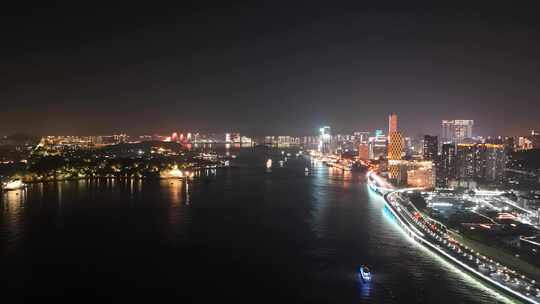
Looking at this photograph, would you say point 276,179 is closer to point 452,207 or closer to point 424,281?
point 452,207

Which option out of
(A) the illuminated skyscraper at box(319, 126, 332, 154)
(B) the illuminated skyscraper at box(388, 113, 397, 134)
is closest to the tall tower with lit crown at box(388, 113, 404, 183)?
(B) the illuminated skyscraper at box(388, 113, 397, 134)

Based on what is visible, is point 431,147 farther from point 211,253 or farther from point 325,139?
point 325,139

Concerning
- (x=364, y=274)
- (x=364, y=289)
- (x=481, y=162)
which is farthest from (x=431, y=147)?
(x=364, y=289)

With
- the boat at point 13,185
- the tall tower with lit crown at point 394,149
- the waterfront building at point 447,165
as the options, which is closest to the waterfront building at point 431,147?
the tall tower with lit crown at point 394,149

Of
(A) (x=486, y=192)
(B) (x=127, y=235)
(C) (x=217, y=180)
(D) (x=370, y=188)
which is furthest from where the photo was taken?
(C) (x=217, y=180)

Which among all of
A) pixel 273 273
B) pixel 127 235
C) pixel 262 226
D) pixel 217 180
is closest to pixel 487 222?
pixel 262 226
